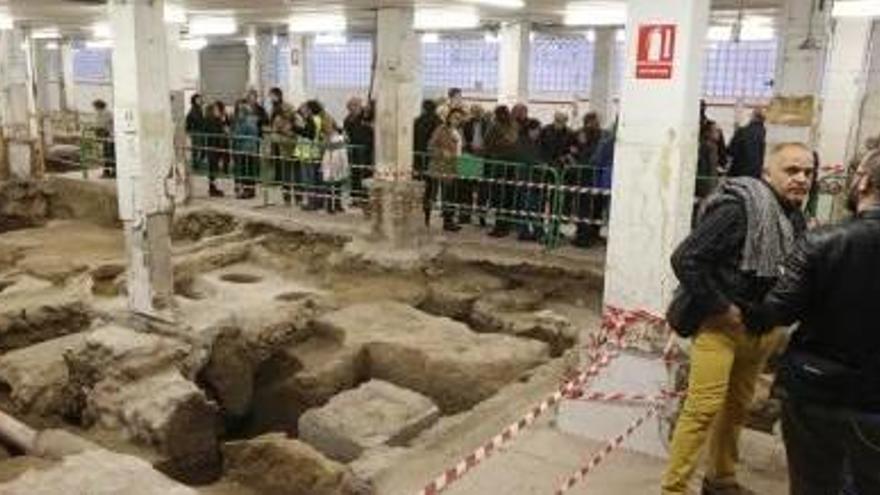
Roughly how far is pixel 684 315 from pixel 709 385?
38 centimetres

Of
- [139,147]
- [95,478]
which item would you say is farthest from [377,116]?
[95,478]

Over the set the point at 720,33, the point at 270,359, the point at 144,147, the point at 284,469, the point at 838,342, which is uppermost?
the point at 720,33

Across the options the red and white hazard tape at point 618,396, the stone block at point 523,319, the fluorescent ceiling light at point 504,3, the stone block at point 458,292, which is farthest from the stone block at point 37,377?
the fluorescent ceiling light at point 504,3

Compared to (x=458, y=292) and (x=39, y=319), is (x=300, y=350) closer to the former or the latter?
(x=458, y=292)

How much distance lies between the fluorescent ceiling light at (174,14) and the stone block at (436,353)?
7.19 meters

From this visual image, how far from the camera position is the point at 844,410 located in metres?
3.22

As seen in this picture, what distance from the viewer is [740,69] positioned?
70.2 feet

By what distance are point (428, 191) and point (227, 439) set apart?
570 centimetres

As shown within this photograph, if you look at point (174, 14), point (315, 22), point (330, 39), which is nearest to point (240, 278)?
point (174, 14)

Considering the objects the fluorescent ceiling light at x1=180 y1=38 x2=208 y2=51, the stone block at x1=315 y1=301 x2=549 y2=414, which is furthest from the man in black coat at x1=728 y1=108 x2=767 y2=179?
the fluorescent ceiling light at x1=180 y1=38 x2=208 y2=51

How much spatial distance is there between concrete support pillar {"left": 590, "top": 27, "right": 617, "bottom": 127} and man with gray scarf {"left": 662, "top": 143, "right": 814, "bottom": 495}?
1666cm

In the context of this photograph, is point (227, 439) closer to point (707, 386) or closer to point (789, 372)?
point (707, 386)

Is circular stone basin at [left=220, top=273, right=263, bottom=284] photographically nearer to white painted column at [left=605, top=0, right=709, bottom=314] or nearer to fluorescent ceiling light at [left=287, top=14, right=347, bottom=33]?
fluorescent ceiling light at [left=287, top=14, right=347, bottom=33]

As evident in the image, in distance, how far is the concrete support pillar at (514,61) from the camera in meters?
19.1
